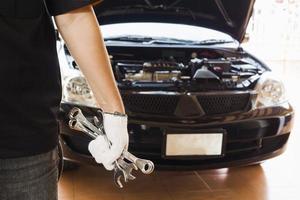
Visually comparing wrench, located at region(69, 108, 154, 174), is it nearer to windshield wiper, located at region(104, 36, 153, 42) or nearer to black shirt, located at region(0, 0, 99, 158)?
black shirt, located at region(0, 0, 99, 158)

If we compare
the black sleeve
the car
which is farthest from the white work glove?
the car

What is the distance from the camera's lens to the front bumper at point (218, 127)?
2018 millimetres

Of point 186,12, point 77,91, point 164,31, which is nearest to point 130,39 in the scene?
point 164,31

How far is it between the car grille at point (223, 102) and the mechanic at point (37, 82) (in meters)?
1.22

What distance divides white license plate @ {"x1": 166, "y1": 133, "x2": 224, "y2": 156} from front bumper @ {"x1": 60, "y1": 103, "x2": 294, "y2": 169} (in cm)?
3

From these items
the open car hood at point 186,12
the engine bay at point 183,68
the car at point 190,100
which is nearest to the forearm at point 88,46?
the car at point 190,100

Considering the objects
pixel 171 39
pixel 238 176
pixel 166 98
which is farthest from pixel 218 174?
pixel 171 39

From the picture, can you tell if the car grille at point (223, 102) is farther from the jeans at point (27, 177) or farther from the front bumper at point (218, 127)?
the jeans at point (27, 177)

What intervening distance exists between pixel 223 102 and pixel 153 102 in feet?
1.16

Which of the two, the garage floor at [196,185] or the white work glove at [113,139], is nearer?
the white work glove at [113,139]

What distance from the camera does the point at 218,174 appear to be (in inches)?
100

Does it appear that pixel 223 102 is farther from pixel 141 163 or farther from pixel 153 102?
pixel 141 163

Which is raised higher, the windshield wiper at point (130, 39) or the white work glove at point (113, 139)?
the white work glove at point (113, 139)

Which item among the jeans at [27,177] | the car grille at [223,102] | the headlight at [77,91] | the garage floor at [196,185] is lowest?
the garage floor at [196,185]
